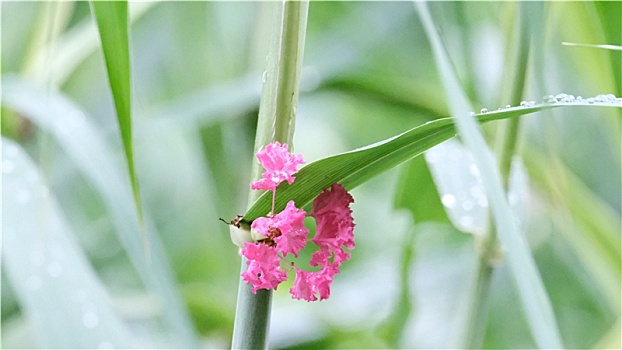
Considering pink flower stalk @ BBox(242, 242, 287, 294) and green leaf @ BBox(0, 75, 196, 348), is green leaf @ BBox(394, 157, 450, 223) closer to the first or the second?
green leaf @ BBox(0, 75, 196, 348)

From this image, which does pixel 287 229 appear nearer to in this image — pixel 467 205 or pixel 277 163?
pixel 277 163

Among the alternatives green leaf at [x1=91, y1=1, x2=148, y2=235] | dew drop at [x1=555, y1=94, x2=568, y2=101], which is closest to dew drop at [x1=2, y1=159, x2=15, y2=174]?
green leaf at [x1=91, y1=1, x2=148, y2=235]

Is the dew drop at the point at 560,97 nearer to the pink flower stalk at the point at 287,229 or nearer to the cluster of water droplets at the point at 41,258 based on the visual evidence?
the pink flower stalk at the point at 287,229

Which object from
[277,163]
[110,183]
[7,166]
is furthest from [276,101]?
[7,166]

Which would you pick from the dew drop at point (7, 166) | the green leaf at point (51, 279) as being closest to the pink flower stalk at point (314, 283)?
the green leaf at point (51, 279)

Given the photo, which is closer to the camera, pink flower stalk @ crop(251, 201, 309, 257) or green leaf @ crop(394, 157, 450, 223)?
pink flower stalk @ crop(251, 201, 309, 257)

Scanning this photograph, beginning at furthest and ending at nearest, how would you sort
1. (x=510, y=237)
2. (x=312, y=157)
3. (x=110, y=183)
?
(x=312, y=157), (x=110, y=183), (x=510, y=237)

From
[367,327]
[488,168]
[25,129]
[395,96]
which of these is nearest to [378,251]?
[367,327]
